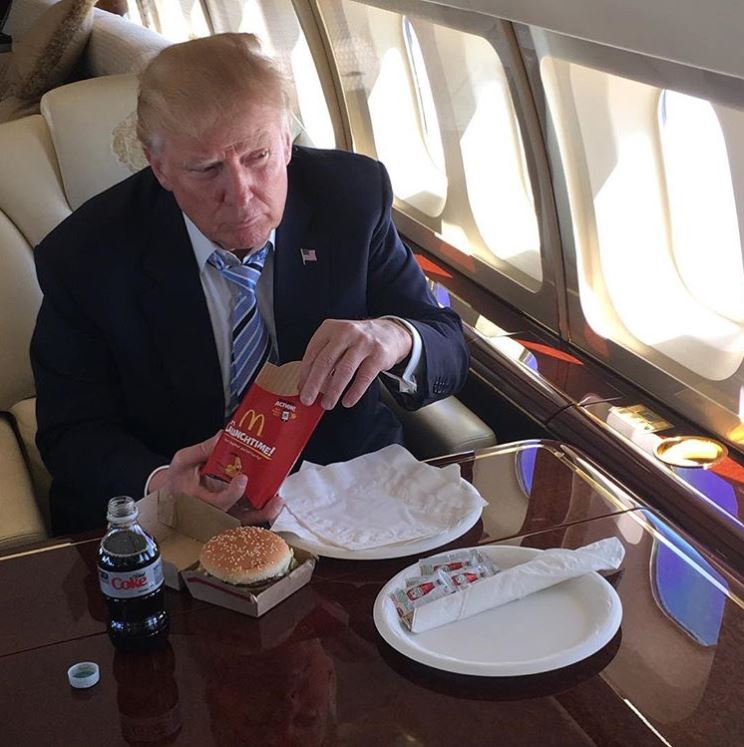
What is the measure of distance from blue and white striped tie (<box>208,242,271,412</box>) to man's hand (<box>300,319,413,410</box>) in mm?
371

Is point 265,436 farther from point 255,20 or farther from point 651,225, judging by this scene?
point 255,20

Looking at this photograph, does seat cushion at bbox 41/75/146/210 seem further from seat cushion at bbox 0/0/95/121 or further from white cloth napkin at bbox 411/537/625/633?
white cloth napkin at bbox 411/537/625/633

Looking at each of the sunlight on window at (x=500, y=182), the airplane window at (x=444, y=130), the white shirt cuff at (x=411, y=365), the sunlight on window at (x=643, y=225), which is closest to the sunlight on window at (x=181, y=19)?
the airplane window at (x=444, y=130)

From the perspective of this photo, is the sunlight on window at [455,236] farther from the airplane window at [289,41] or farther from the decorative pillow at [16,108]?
the decorative pillow at [16,108]

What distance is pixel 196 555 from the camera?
1784mm

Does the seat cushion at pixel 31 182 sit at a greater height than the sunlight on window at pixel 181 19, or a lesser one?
greater

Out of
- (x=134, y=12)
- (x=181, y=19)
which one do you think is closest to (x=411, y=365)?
(x=181, y=19)

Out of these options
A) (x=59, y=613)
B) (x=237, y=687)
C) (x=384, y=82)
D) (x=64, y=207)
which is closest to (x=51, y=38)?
(x=384, y=82)

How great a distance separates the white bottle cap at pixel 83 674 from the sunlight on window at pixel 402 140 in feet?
9.42

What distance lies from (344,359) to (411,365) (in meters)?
0.30

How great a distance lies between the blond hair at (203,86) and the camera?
1985mm

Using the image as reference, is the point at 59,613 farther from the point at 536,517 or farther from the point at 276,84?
the point at 276,84

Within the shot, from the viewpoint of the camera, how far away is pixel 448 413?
2646 millimetres

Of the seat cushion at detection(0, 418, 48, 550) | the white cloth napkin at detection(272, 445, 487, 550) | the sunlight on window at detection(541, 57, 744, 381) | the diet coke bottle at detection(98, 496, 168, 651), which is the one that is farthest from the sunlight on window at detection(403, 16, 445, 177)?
the diet coke bottle at detection(98, 496, 168, 651)
